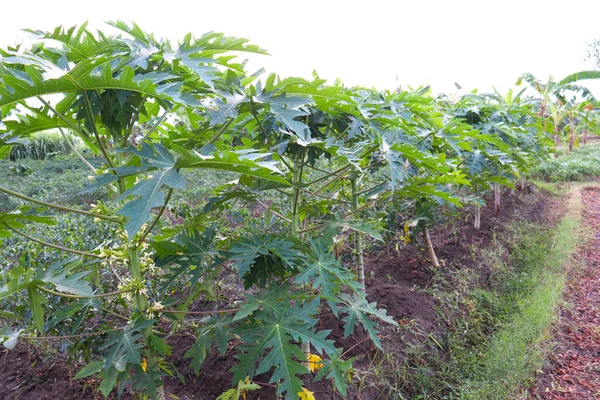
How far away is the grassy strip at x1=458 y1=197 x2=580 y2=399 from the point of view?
2.62m

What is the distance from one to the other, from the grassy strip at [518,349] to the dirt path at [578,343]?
12 centimetres

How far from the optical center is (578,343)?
3.45 meters

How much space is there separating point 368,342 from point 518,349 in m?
1.04

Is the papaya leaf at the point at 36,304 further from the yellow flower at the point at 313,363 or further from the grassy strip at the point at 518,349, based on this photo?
the grassy strip at the point at 518,349

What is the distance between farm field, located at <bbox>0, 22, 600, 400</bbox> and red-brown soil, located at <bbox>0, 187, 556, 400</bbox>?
14 millimetres

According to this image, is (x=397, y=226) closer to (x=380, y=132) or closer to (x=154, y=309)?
(x=380, y=132)

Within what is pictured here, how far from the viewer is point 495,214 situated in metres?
5.76

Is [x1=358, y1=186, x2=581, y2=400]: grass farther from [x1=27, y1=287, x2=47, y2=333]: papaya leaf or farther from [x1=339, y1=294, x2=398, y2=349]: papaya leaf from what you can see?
[x1=27, y1=287, x2=47, y2=333]: papaya leaf

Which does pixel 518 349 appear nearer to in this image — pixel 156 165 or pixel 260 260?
pixel 260 260

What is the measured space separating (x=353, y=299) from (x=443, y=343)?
1312 millimetres

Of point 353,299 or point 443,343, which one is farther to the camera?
point 443,343

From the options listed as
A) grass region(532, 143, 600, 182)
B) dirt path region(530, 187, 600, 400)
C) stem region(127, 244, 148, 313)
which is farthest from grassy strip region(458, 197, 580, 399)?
grass region(532, 143, 600, 182)

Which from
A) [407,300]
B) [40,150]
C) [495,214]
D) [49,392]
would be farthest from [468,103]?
[40,150]

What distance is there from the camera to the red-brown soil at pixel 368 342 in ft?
7.42
